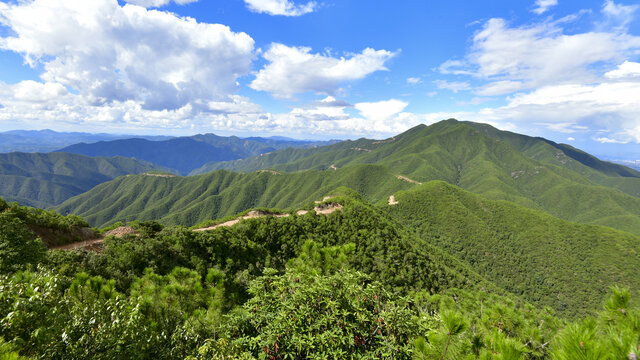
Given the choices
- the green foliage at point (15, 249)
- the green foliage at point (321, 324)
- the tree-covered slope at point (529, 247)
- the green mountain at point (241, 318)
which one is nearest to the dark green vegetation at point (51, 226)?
the green mountain at point (241, 318)

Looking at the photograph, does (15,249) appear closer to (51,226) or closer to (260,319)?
(260,319)

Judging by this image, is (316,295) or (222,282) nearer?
(316,295)

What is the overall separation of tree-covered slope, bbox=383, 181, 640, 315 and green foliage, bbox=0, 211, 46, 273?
429 ft

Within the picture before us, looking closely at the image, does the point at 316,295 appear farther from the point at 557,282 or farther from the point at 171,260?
the point at 557,282

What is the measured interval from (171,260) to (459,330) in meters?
29.9

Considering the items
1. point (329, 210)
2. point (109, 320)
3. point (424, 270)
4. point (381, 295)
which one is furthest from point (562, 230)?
point (109, 320)

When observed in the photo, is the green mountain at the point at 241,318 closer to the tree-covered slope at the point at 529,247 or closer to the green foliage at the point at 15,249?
the green foliage at the point at 15,249

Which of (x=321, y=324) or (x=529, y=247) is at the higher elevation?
(x=321, y=324)

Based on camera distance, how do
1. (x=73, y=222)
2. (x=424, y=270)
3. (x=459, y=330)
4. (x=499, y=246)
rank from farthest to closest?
(x=499, y=246) → (x=424, y=270) → (x=73, y=222) → (x=459, y=330)

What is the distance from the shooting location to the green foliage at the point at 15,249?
1085 centimetres

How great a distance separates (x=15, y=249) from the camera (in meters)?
11.8

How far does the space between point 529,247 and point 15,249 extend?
167984 millimetres

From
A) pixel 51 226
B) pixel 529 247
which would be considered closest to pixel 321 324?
pixel 51 226

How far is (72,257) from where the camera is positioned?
18391 millimetres
